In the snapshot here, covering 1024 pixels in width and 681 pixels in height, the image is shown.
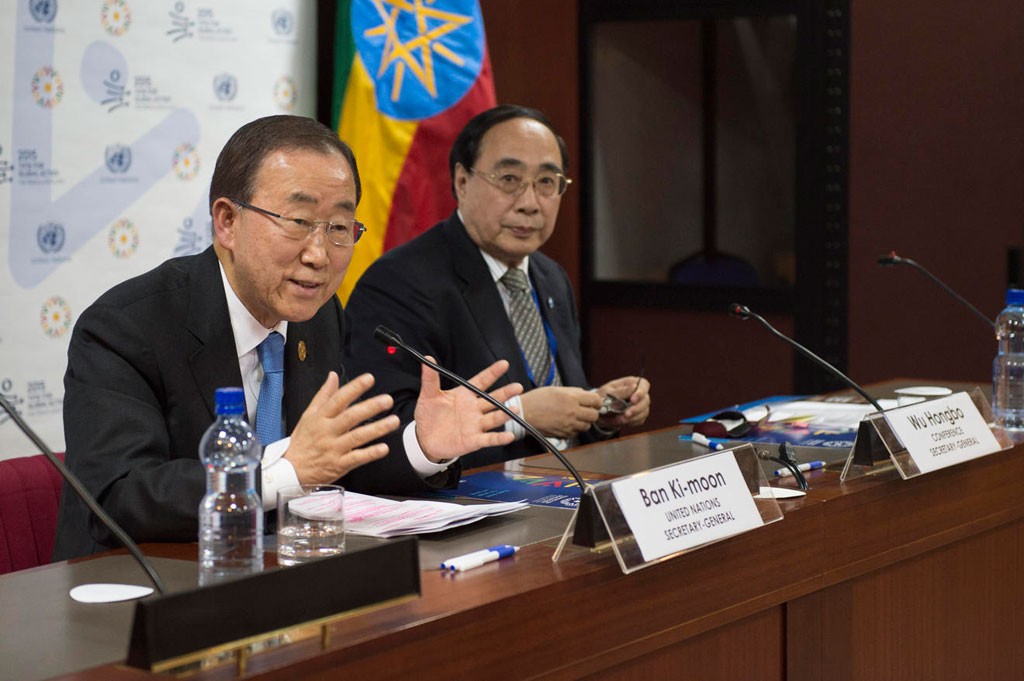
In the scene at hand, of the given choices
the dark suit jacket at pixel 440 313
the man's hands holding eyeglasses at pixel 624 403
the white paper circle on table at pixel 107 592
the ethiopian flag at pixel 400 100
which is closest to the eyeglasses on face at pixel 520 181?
the dark suit jacket at pixel 440 313

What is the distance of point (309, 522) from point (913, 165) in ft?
12.4

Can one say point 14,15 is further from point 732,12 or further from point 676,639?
point 732,12

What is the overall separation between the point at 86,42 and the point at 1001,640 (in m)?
2.63

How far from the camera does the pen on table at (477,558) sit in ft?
5.32

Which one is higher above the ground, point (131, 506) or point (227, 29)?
point (227, 29)

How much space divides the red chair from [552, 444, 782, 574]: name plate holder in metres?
0.99

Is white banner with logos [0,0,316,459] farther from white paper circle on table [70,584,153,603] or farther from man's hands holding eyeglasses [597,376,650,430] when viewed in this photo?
white paper circle on table [70,584,153,603]

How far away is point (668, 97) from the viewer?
5.30m

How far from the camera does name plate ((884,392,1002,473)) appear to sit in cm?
221

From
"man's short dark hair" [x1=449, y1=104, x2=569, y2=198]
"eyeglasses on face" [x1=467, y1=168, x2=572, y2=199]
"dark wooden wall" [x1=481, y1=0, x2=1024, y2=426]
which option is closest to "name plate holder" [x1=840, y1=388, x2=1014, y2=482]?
"eyeglasses on face" [x1=467, y1=168, x2=572, y2=199]

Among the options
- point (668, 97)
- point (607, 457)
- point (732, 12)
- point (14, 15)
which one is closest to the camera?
point (607, 457)

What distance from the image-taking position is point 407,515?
187 centimetres

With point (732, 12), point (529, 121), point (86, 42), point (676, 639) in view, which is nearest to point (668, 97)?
point (732, 12)

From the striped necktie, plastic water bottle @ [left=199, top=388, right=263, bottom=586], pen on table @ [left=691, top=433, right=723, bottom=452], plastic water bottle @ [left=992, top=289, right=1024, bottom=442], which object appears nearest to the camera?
plastic water bottle @ [left=199, top=388, right=263, bottom=586]
